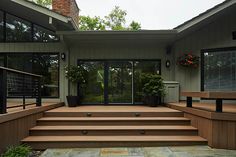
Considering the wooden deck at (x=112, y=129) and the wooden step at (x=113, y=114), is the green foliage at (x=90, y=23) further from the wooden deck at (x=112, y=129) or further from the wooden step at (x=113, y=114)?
the wooden deck at (x=112, y=129)

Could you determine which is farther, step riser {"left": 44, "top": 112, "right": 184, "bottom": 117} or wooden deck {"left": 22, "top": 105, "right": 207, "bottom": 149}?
step riser {"left": 44, "top": 112, "right": 184, "bottom": 117}

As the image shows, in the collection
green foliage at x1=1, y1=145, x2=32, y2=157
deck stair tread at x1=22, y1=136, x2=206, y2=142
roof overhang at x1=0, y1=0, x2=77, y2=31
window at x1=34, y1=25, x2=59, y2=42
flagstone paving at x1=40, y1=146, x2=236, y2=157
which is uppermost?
roof overhang at x1=0, y1=0, x2=77, y2=31

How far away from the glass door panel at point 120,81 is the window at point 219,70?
2.52 m

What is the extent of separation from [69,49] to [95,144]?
4132mm

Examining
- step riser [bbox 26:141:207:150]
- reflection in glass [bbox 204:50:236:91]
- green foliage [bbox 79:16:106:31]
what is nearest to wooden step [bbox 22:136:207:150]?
step riser [bbox 26:141:207:150]

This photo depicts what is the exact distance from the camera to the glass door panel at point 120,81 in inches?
295

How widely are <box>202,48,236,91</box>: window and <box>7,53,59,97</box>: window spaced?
507 cm

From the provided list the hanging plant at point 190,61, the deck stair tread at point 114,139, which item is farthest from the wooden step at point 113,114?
the hanging plant at point 190,61

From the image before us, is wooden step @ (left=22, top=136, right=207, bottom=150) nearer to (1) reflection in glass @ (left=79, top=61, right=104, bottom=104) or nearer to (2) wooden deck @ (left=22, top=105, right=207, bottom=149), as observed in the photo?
(2) wooden deck @ (left=22, top=105, right=207, bottom=149)

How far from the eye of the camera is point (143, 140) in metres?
4.44

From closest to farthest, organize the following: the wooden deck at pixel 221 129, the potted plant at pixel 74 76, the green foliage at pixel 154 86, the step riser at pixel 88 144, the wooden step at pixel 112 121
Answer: the wooden deck at pixel 221 129, the step riser at pixel 88 144, the wooden step at pixel 112 121, the green foliage at pixel 154 86, the potted plant at pixel 74 76

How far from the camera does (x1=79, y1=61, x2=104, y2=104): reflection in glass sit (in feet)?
24.7

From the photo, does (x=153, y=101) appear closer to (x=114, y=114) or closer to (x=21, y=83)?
(x=114, y=114)

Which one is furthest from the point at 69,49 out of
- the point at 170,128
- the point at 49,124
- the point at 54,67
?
the point at 170,128
